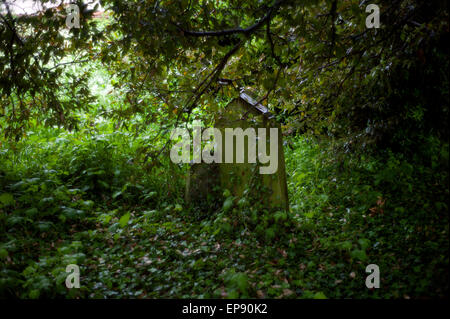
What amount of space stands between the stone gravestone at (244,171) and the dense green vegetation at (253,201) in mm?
191

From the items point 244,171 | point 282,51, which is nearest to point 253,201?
point 244,171

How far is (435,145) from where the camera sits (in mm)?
3291

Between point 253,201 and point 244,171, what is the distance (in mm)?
444

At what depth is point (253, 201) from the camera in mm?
4230

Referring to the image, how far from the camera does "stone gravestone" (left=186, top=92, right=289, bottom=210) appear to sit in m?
4.17

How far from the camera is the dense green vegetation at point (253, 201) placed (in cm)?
296

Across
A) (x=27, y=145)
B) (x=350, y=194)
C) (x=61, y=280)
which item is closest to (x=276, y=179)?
(x=350, y=194)

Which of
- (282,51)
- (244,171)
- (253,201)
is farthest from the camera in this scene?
(244,171)

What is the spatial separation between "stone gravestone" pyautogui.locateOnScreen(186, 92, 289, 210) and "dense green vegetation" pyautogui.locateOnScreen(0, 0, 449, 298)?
0.63 ft
